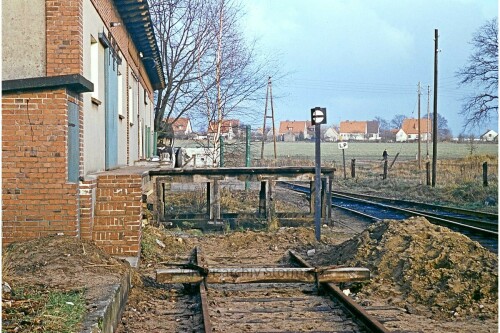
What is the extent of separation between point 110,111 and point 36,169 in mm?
6230

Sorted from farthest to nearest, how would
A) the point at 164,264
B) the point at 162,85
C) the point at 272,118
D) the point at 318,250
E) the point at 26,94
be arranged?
the point at 272,118 → the point at 162,85 → the point at 318,250 → the point at 164,264 → the point at 26,94

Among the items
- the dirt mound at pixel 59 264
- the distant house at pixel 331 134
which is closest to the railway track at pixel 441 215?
the dirt mound at pixel 59 264

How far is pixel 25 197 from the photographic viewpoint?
9.45 metres

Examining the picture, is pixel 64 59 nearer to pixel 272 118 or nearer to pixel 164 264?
pixel 164 264

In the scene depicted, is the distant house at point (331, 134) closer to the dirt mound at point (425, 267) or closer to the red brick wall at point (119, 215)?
the dirt mound at point (425, 267)

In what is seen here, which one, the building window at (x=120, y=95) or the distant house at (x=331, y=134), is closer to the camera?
the building window at (x=120, y=95)

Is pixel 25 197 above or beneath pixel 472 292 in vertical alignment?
above

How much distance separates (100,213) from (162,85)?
26.5 m

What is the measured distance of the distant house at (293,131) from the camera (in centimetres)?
14125

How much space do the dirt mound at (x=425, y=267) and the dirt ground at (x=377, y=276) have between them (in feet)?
0.04

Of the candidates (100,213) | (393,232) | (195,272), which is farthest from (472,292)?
(100,213)

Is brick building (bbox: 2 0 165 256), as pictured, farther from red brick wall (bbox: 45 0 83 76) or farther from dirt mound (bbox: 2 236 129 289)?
dirt mound (bbox: 2 236 129 289)

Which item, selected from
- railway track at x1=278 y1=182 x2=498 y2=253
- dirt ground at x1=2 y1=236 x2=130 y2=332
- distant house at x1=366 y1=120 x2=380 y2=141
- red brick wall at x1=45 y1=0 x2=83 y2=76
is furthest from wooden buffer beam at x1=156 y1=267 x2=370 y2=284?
distant house at x1=366 y1=120 x2=380 y2=141

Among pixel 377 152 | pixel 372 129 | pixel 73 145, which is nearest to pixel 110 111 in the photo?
pixel 73 145
